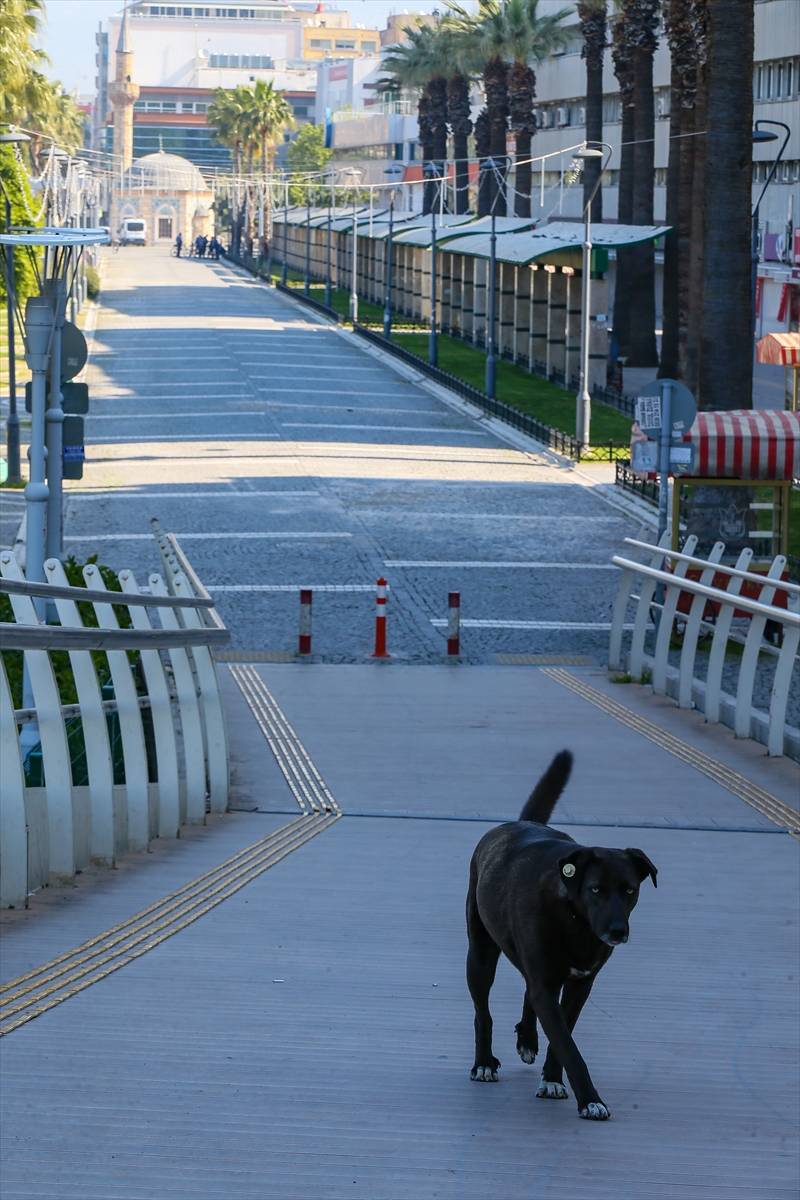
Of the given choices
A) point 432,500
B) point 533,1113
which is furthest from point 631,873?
point 432,500

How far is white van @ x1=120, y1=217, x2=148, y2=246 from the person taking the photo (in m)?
156

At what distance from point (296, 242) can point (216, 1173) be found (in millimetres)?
104684

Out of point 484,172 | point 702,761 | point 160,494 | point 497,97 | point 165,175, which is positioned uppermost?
point 165,175

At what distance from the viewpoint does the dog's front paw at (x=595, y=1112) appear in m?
4.40

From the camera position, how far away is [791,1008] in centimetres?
560

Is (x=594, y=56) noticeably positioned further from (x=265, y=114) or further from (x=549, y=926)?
(x=265, y=114)

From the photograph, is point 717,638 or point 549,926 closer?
point 549,926

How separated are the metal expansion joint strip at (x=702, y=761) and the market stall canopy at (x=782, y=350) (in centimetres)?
1858

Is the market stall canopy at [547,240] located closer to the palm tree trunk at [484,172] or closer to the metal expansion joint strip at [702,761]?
the palm tree trunk at [484,172]

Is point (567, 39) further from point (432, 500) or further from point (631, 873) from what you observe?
point (631, 873)

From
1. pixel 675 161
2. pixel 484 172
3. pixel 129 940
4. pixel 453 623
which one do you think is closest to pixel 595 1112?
pixel 129 940

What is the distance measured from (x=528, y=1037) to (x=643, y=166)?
44.5 m

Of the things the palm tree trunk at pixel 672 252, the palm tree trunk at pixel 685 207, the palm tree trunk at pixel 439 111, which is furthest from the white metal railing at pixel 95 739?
the palm tree trunk at pixel 439 111

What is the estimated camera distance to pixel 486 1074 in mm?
4715
